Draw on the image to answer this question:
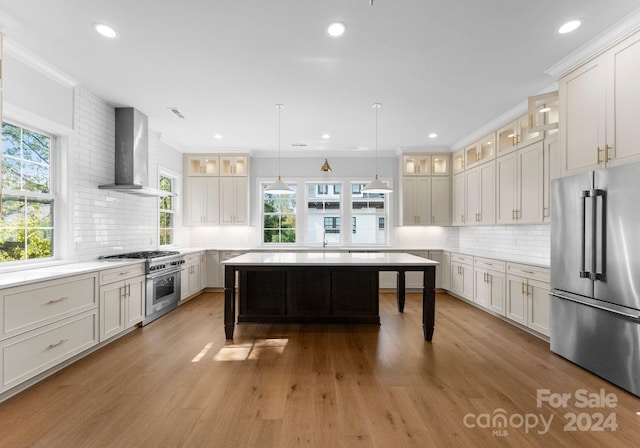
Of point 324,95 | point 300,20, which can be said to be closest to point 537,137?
point 324,95

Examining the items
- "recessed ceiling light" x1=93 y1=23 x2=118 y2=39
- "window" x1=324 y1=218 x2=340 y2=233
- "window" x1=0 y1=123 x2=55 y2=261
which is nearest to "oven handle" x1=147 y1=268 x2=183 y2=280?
"window" x1=0 y1=123 x2=55 y2=261

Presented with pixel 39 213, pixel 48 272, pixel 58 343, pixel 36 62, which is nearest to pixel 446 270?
pixel 58 343

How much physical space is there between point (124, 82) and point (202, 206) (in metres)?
3.19

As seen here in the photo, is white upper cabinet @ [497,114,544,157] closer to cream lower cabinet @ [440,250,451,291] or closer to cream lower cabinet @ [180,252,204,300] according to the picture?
cream lower cabinet @ [440,250,451,291]

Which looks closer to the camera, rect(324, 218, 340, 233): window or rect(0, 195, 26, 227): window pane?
rect(0, 195, 26, 227): window pane

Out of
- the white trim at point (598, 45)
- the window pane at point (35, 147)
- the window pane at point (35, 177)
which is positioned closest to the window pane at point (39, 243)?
the window pane at point (35, 177)

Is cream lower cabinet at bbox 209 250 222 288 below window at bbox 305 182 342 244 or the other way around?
below

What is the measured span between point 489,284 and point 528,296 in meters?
0.86

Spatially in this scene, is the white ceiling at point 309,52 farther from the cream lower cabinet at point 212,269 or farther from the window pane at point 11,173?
the cream lower cabinet at point 212,269

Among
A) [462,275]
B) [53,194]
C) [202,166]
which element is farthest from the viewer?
[202,166]

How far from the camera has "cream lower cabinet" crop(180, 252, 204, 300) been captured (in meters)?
5.27

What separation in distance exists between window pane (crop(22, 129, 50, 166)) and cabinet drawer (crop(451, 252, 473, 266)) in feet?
19.5

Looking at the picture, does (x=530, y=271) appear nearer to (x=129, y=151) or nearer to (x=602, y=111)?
(x=602, y=111)

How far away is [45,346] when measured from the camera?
2621mm
